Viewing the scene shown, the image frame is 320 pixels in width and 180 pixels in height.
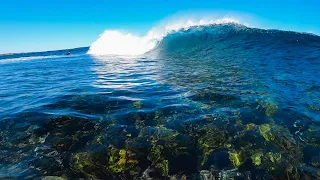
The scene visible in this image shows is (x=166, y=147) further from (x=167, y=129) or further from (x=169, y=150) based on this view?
(x=167, y=129)

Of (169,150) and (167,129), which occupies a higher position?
(167,129)

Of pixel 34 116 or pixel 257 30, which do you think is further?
pixel 257 30

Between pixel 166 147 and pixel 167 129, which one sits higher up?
pixel 167 129

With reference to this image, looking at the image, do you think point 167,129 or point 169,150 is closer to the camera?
point 169,150

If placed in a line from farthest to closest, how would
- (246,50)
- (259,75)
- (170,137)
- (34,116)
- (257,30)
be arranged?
1. (257,30)
2. (246,50)
3. (259,75)
4. (34,116)
5. (170,137)

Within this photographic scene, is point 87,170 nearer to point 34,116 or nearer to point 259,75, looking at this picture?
point 34,116

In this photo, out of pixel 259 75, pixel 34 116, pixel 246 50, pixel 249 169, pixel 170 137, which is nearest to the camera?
pixel 249 169

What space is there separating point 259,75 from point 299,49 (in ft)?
25.2

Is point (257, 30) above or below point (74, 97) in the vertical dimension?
above

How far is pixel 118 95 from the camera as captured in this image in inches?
307

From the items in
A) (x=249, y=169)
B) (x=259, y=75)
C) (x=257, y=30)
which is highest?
(x=257, y=30)

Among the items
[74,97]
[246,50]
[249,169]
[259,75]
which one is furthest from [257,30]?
[249,169]

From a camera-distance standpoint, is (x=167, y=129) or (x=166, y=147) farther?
(x=167, y=129)

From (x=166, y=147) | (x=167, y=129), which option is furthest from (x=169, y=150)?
(x=167, y=129)
